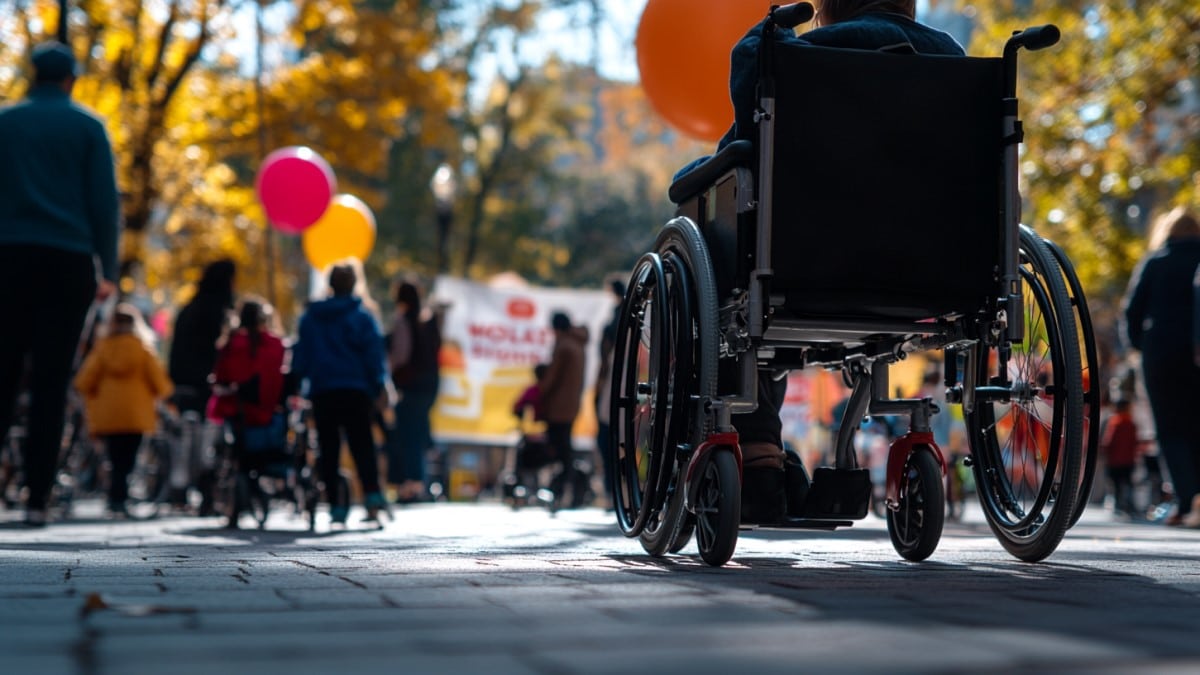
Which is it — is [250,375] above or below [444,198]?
below

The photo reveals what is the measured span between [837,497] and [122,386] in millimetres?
8344

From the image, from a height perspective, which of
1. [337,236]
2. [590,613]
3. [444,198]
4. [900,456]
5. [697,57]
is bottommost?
[590,613]

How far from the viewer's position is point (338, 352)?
1064 cm

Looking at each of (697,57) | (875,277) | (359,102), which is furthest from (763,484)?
(359,102)

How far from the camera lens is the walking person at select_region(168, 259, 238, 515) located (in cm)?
1312

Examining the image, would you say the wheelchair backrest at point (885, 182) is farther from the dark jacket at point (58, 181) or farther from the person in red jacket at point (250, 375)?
the person in red jacket at point (250, 375)

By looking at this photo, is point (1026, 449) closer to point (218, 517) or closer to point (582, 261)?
point (218, 517)

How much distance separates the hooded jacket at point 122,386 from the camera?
12.4 m

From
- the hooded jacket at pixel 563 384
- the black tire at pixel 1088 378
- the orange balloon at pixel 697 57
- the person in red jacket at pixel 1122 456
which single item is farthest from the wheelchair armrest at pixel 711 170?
the person in red jacket at pixel 1122 456

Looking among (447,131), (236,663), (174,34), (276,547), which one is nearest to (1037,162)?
(447,131)

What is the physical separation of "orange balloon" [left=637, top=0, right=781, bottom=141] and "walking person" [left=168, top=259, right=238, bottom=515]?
4.87 meters

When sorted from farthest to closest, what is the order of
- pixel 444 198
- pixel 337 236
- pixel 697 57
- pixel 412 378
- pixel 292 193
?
pixel 444 198 < pixel 337 236 < pixel 292 193 < pixel 412 378 < pixel 697 57

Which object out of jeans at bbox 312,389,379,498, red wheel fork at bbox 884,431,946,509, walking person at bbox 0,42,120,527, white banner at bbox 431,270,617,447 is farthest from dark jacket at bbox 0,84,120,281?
white banner at bbox 431,270,617,447

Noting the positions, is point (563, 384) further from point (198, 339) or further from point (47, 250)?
point (47, 250)
